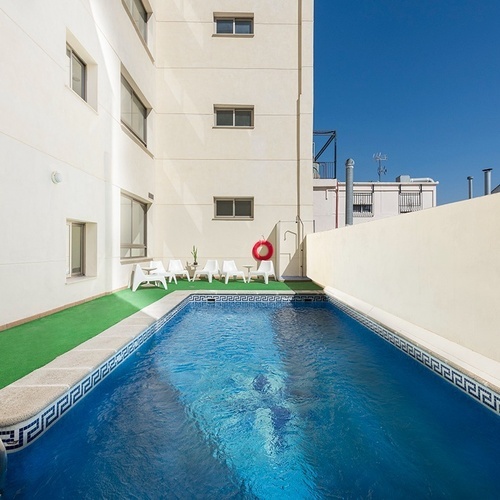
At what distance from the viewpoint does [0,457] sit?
1441mm

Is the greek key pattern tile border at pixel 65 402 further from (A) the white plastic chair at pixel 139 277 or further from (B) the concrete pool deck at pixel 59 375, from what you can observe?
(A) the white plastic chair at pixel 139 277

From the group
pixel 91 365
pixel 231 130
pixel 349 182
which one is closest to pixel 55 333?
pixel 91 365

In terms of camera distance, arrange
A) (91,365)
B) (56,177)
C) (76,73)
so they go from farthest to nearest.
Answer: (76,73)
(56,177)
(91,365)

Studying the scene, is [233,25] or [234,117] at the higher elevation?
[233,25]

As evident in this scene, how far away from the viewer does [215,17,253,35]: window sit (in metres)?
9.67

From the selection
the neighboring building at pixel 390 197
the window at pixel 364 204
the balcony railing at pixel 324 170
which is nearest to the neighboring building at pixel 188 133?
the balcony railing at pixel 324 170

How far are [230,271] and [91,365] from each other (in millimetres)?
6095

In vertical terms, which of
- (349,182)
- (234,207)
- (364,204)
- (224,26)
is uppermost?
(224,26)

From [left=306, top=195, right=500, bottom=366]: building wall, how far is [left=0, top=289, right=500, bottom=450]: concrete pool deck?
0.12m

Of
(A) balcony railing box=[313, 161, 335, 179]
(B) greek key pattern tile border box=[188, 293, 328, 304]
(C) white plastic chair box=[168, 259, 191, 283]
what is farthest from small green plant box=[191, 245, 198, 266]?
(A) balcony railing box=[313, 161, 335, 179]

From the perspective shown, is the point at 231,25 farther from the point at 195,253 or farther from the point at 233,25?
the point at 195,253

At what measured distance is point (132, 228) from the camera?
26.6 ft

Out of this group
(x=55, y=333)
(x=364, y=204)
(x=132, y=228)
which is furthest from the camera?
(x=364, y=204)

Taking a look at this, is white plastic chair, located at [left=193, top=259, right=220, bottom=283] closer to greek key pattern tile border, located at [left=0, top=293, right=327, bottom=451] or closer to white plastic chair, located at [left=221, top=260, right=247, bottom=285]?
white plastic chair, located at [left=221, top=260, right=247, bottom=285]
